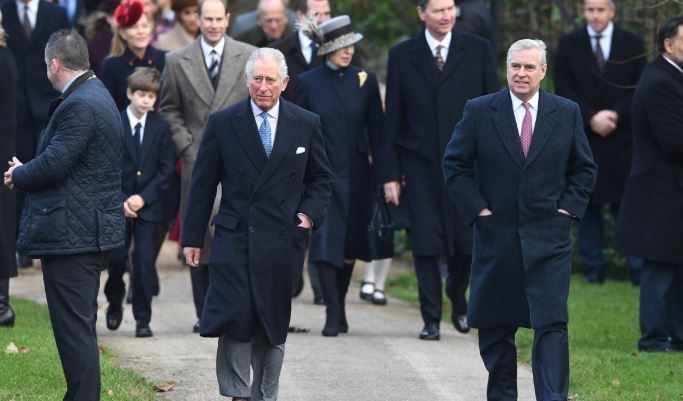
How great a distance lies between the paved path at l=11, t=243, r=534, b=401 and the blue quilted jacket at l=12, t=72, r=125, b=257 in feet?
4.53

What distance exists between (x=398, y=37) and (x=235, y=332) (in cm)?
989

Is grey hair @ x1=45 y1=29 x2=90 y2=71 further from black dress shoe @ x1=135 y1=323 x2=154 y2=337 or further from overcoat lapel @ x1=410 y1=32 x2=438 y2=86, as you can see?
overcoat lapel @ x1=410 y1=32 x2=438 y2=86

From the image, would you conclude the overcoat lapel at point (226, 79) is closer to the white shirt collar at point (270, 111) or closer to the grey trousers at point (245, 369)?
the white shirt collar at point (270, 111)

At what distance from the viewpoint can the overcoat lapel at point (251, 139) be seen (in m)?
8.28

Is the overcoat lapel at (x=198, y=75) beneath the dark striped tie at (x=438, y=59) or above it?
beneath

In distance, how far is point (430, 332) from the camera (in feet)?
36.3

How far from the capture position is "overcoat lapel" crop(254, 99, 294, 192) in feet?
27.1

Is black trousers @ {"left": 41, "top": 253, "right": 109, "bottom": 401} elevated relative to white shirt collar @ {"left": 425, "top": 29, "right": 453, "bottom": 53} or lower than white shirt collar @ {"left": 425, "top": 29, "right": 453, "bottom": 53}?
lower

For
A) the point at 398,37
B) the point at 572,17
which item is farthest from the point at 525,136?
the point at 398,37

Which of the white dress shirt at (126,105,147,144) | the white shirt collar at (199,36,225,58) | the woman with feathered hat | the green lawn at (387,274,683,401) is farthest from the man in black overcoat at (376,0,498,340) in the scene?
the white dress shirt at (126,105,147,144)

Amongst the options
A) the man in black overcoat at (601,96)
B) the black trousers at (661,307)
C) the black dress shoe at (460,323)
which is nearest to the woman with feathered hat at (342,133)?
the black dress shoe at (460,323)

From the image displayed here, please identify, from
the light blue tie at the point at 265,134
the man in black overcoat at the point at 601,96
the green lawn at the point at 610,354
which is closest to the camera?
the light blue tie at the point at 265,134

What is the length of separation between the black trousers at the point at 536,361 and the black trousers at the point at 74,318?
79.5 inches

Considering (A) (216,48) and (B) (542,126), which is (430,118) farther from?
(B) (542,126)
